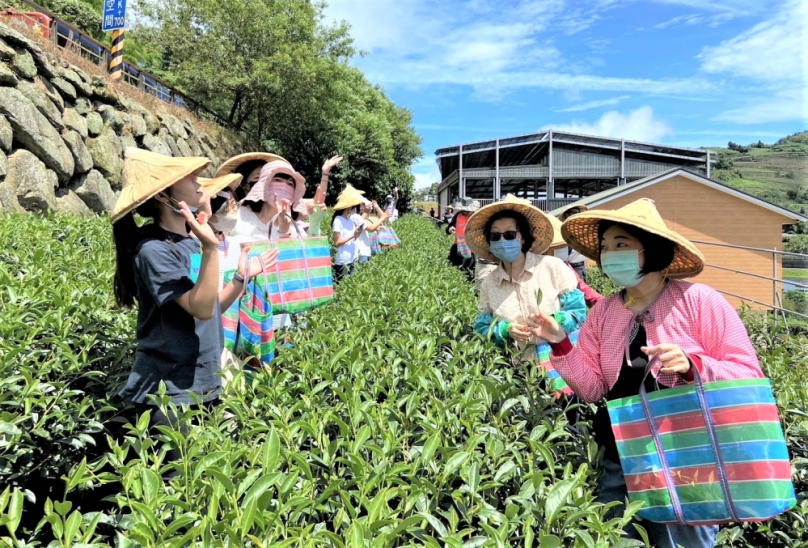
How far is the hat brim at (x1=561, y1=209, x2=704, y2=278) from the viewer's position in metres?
2.00

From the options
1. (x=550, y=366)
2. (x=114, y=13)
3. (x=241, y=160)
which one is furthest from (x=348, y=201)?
(x=114, y=13)

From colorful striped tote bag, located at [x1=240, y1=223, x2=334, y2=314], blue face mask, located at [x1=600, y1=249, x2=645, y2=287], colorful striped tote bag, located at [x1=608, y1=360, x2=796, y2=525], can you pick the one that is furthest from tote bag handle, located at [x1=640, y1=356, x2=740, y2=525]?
colorful striped tote bag, located at [x1=240, y1=223, x2=334, y2=314]

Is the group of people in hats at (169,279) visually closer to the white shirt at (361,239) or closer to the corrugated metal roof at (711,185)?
the white shirt at (361,239)

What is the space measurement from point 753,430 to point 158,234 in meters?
2.17

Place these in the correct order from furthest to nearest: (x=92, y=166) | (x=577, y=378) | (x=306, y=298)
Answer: (x=92, y=166) → (x=306, y=298) → (x=577, y=378)

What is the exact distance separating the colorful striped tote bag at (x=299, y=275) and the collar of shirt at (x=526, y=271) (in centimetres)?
105

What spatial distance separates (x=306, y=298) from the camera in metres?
3.21

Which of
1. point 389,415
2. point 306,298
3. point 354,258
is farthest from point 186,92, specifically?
point 389,415

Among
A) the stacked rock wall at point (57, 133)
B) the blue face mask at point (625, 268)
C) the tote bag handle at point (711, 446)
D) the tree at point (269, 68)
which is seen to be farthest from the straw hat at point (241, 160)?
the tree at point (269, 68)

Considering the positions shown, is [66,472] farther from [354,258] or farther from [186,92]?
[186,92]

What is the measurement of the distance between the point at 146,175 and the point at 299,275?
120 cm

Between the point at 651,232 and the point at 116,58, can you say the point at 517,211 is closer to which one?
the point at 651,232

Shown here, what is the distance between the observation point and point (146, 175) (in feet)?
7.07

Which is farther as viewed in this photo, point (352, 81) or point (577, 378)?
point (352, 81)
